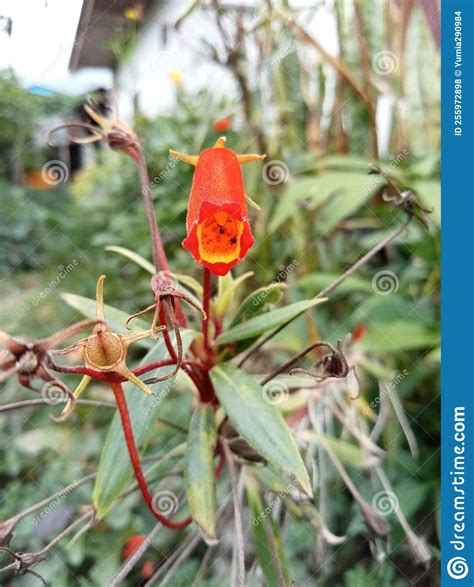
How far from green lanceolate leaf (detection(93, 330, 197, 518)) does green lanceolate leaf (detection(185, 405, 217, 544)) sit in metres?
0.06

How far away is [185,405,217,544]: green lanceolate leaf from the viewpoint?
536 mm

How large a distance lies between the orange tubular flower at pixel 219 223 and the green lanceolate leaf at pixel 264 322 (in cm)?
10

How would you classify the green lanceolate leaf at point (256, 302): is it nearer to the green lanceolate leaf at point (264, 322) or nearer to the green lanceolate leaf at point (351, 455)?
the green lanceolate leaf at point (264, 322)

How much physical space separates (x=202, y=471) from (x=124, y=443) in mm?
80

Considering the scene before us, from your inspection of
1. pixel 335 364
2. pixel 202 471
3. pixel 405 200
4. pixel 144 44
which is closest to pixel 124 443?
pixel 202 471

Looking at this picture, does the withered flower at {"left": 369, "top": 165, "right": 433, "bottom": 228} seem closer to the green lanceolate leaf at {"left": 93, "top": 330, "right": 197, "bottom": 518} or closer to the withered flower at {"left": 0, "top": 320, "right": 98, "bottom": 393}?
the green lanceolate leaf at {"left": 93, "top": 330, "right": 197, "bottom": 518}

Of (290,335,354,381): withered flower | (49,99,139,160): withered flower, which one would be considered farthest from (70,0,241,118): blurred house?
(290,335,354,381): withered flower

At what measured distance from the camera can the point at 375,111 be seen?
1164 mm

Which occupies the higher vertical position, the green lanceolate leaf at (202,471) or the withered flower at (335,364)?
the withered flower at (335,364)

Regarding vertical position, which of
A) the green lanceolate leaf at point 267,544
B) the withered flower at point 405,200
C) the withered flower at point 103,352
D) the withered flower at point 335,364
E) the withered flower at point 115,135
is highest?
the withered flower at point 115,135

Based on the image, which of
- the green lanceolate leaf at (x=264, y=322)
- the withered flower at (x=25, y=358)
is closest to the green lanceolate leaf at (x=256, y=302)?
the green lanceolate leaf at (x=264, y=322)

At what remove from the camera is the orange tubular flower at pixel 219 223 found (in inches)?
17.8

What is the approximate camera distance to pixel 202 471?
55cm

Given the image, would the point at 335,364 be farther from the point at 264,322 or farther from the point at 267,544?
the point at 267,544
